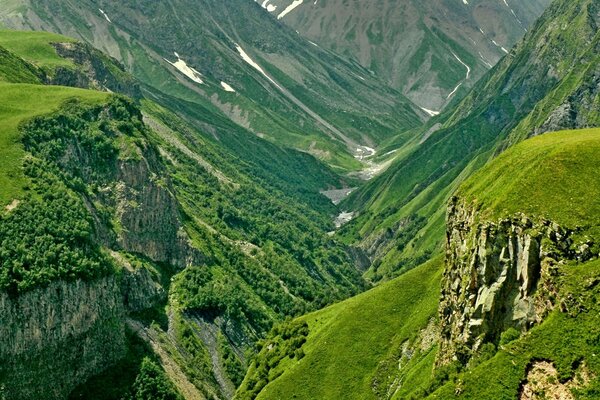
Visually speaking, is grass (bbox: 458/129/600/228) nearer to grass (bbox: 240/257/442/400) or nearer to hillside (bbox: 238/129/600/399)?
hillside (bbox: 238/129/600/399)

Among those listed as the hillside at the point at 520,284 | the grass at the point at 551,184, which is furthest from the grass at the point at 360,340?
the grass at the point at 551,184

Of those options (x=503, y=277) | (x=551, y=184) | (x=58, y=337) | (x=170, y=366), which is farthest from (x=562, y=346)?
(x=170, y=366)

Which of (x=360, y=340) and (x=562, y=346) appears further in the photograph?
(x=360, y=340)

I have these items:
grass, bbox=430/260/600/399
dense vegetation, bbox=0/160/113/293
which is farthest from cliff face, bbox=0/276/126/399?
grass, bbox=430/260/600/399

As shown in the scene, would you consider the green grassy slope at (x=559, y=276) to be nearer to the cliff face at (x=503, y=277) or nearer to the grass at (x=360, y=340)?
the cliff face at (x=503, y=277)

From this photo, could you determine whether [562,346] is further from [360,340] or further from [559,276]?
[360,340]

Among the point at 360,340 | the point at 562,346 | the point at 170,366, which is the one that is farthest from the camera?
the point at 170,366
